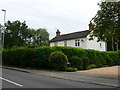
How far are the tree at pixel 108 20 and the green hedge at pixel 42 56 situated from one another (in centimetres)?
705

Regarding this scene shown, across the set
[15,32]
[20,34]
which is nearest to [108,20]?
[15,32]

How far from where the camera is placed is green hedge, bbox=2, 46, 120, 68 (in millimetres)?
18859

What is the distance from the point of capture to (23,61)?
21.1 meters

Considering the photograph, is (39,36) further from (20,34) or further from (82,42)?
(82,42)

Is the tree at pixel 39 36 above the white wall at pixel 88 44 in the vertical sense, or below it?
above

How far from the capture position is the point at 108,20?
12.9 m

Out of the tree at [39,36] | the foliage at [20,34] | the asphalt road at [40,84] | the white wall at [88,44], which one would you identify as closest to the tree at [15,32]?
the foliage at [20,34]

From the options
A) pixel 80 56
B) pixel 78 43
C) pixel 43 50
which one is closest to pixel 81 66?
pixel 80 56

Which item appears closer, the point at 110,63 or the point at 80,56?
the point at 80,56

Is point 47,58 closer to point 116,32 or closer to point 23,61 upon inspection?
point 23,61

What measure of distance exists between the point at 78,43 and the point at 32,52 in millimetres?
20295

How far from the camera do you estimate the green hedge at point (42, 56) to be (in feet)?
61.9

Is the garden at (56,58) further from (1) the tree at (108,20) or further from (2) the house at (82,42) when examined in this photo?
(2) the house at (82,42)

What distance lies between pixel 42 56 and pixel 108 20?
30.1 feet
